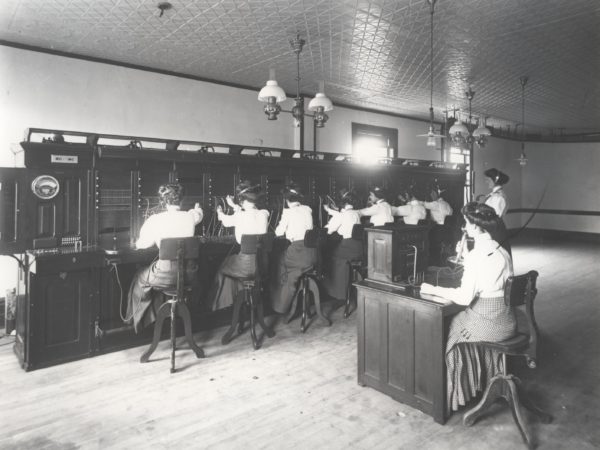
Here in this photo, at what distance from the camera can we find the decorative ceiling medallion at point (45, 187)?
4.11 meters

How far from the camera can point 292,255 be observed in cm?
506

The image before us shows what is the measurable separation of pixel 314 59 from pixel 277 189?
6.40 feet

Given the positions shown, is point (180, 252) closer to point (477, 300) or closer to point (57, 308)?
point (57, 308)

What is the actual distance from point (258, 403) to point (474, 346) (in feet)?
5.40

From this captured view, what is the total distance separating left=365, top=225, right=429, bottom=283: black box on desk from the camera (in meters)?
3.26

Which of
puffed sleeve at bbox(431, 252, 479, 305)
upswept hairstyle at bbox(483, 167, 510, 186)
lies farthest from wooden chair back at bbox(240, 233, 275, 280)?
upswept hairstyle at bbox(483, 167, 510, 186)

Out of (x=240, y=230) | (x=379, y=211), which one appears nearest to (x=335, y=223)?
(x=379, y=211)

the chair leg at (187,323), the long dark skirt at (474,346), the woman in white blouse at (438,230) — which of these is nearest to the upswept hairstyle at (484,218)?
the long dark skirt at (474,346)

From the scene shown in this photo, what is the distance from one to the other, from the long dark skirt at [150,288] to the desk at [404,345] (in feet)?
5.77

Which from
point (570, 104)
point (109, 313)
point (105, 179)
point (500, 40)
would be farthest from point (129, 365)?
point (570, 104)

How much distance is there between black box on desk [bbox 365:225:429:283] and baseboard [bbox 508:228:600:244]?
36.0ft

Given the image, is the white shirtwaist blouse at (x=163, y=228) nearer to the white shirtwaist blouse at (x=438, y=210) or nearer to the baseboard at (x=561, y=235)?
the white shirtwaist blouse at (x=438, y=210)

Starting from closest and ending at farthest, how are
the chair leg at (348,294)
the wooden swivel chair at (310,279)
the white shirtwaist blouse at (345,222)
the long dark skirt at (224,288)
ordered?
the long dark skirt at (224,288), the wooden swivel chair at (310,279), the chair leg at (348,294), the white shirtwaist blouse at (345,222)

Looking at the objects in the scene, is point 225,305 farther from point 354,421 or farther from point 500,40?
point 500,40
